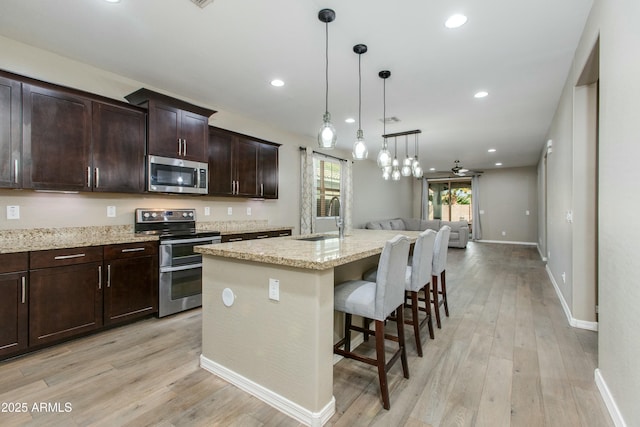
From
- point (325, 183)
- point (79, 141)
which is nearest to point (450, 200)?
point (325, 183)

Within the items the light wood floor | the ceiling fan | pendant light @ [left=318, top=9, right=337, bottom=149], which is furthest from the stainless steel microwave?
the ceiling fan

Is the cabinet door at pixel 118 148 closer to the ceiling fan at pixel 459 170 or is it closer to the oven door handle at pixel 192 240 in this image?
the oven door handle at pixel 192 240

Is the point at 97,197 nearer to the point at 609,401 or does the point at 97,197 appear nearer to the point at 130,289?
the point at 130,289

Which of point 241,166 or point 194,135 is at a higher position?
point 194,135

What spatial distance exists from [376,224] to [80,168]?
20.4ft

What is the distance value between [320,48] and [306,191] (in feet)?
10.4

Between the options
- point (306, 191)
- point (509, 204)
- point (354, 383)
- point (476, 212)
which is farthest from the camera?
point (476, 212)

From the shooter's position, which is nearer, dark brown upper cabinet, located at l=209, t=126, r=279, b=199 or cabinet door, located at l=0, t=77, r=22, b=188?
cabinet door, located at l=0, t=77, r=22, b=188

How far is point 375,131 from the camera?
17.7ft

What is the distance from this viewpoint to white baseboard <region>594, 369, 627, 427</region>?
1595 millimetres

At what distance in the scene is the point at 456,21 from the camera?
89.9 inches

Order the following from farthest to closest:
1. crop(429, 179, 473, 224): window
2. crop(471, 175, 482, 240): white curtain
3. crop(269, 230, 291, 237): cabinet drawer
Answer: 1. crop(429, 179, 473, 224): window
2. crop(471, 175, 482, 240): white curtain
3. crop(269, 230, 291, 237): cabinet drawer

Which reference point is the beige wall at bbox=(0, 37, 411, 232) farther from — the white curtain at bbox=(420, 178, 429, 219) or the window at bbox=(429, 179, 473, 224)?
the window at bbox=(429, 179, 473, 224)

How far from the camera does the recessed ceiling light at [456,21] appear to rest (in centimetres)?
223
